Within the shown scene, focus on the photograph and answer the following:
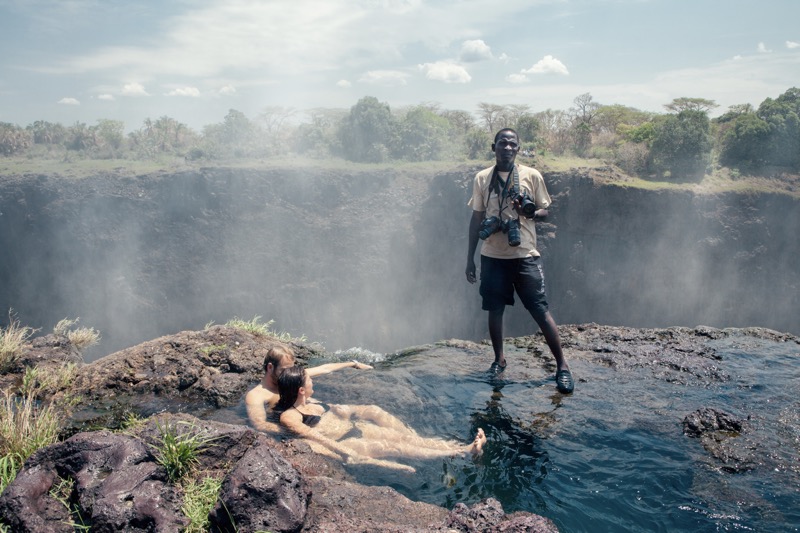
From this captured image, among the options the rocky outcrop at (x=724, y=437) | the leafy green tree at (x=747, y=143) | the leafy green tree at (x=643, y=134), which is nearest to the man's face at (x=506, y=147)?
the rocky outcrop at (x=724, y=437)

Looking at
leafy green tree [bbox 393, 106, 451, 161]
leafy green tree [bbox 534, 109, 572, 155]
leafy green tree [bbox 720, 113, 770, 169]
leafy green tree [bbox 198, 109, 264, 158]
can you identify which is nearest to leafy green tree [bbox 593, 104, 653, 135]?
leafy green tree [bbox 534, 109, 572, 155]

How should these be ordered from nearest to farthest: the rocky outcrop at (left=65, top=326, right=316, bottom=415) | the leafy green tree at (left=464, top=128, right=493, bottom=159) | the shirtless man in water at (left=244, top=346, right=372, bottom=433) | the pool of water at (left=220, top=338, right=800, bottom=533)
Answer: the pool of water at (left=220, top=338, right=800, bottom=533)
the shirtless man in water at (left=244, top=346, right=372, bottom=433)
the rocky outcrop at (left=65, top=326, right=316, bottom=415)
the leafy green tree at (left=464, top=128, right=493, bottom=159)

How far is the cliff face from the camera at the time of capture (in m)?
19.0

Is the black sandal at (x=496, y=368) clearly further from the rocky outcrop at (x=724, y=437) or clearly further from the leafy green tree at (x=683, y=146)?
the leafy green tree at (x=683, y=146)

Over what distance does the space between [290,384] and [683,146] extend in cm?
Answer: 1674

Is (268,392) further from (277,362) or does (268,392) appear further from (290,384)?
(290,384)

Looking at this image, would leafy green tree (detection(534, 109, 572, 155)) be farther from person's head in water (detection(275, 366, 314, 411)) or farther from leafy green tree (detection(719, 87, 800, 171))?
person's head in water (detection(275, 366, 314, 411))

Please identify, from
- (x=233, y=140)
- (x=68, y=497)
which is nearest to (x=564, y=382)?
(x=68, y=497)

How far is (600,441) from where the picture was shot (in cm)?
353

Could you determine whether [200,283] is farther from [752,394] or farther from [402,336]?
[752,394]

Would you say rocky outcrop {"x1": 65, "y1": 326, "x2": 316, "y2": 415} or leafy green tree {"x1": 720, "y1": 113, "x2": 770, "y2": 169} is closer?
rocky outcrop {"x1": 65, "y1": 326, "x2": 316, "y2": 415}

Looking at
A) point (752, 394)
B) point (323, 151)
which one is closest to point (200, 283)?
point (323, 151)

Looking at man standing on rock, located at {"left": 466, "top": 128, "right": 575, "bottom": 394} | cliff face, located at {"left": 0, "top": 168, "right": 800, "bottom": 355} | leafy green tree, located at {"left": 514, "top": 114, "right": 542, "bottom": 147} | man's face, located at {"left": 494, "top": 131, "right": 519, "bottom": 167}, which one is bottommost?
cliff face, located at {"left": 0, "top": 168, "right": 800, "bottom": 355}

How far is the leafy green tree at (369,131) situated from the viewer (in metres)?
21.9
